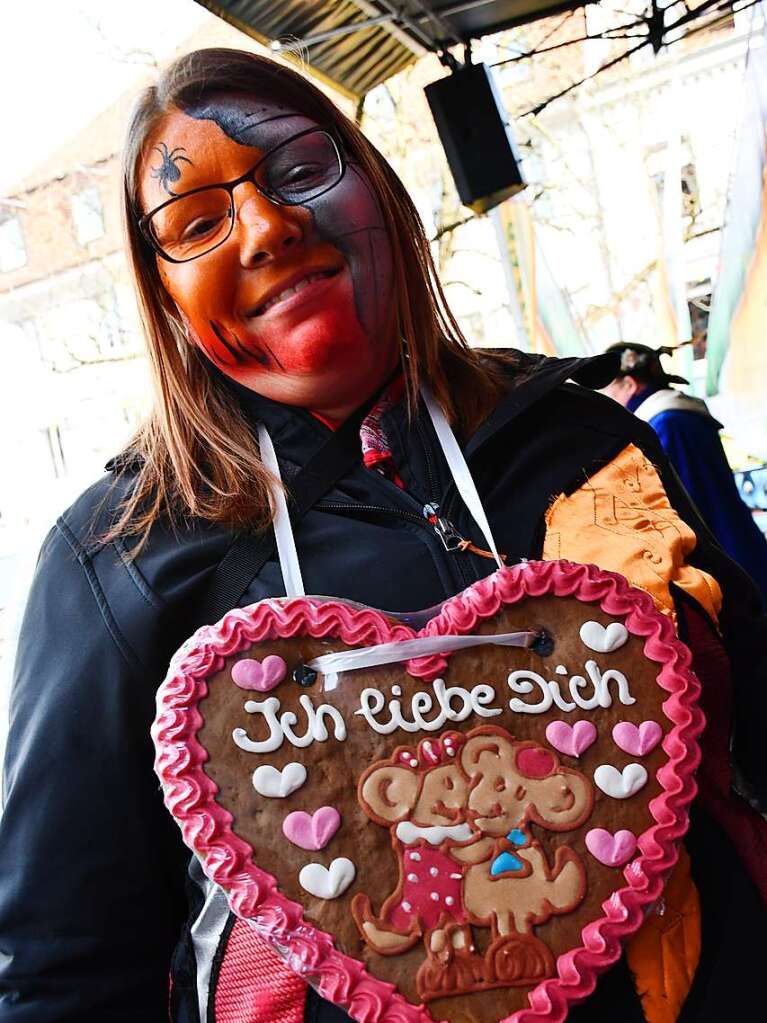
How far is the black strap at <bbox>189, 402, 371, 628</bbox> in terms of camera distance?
1.06 meters

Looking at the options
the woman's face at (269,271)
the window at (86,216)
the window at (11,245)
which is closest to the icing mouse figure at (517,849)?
the woman's face at (269,271)

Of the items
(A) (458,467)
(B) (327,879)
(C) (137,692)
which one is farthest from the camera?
(A) (458,467)

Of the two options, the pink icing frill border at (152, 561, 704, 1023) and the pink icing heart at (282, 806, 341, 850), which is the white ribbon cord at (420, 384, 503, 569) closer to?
the pink icing frill border at (152, 561, 704, 1023)

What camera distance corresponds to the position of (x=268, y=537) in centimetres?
Result: 109

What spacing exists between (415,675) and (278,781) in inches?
6.5

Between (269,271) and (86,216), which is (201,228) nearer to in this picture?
(269,271)

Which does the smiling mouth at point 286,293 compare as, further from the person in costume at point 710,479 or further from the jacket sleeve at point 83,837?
the person in costume at point 710,479

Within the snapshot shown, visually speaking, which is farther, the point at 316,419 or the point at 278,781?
the point at 316,419

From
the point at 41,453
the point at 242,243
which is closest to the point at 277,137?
the point at 242,243

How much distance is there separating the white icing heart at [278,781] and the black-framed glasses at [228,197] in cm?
59

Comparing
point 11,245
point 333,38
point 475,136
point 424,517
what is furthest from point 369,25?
point 11,245

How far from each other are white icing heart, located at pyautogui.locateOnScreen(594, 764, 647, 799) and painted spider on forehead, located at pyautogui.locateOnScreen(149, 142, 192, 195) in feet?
2.61

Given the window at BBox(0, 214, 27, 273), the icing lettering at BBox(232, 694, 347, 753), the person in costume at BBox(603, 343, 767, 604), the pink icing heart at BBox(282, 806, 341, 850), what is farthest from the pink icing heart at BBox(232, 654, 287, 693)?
the window at BBox(0, 214, 27, 273)

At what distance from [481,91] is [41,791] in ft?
14.6
